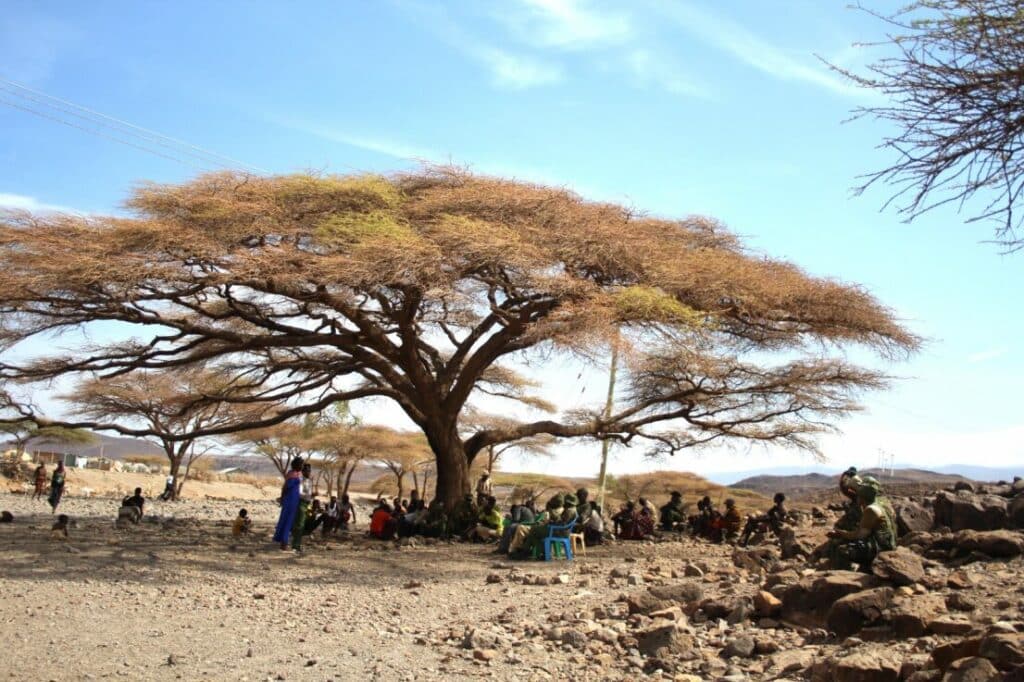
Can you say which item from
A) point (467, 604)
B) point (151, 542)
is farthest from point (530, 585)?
point (151, 542)

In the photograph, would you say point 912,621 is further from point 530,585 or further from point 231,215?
point 231,215

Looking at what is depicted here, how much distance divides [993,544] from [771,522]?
25.2ft

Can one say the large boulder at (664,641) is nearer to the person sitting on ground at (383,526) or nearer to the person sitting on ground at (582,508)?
the person sitting on ground at (582,508)

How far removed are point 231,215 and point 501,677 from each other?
9787 mm

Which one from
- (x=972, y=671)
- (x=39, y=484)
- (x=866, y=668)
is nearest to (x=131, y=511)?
(x=39, y=484)

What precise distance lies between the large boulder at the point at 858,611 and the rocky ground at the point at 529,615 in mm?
11

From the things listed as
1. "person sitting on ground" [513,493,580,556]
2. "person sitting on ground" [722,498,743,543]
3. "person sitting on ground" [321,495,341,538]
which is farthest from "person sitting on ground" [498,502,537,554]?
"person sitting on ground" [722,498,743,543]

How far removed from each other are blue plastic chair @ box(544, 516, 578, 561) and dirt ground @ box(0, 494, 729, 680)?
0.80ft

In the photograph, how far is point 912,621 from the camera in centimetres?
695

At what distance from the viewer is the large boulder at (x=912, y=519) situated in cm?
1130

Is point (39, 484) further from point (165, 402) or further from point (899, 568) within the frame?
point (899, 568)

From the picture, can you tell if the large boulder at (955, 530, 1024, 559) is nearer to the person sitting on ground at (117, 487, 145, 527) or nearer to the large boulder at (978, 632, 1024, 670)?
the large boulder at (978, 632, 1024, 670)

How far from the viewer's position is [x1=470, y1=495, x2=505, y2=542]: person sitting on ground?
1627cm

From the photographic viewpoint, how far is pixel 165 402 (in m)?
19.7
